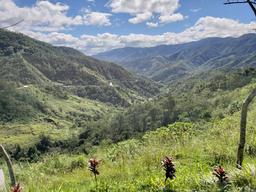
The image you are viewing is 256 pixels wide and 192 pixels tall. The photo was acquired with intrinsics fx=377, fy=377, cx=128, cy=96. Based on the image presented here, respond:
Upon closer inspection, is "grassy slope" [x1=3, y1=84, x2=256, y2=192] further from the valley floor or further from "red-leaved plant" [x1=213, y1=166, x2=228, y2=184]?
"red-leaved plant" [x1=213, y1=166, x2=228, y2=184]

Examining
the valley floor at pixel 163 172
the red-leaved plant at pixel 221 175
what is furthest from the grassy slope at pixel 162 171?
the red-leaved plant at pixel 221 175

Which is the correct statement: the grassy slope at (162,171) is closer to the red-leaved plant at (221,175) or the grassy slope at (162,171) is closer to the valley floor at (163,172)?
the valley floor at (163,172)

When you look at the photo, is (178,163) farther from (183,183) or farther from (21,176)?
(21,176)

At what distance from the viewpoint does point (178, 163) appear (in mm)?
9328

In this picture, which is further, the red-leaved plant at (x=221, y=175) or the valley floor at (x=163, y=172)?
the valley floor at (x=163, y=172)

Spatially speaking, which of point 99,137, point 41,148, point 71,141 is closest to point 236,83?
point 99,137

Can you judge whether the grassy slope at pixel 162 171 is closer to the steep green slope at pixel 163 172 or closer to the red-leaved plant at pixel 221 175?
the steep green slope at pixel 163 172

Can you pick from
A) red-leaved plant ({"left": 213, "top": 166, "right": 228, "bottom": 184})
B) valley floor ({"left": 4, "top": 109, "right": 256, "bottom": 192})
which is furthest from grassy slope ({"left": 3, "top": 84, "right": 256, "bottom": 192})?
red-leaved plant ({"left": 213, "top": 166, "right": 228, "bottom": 184})

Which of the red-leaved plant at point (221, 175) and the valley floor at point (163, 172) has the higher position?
the red-leaved plant at point (221, 175)

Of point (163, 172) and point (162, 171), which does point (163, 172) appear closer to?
point (163, 172)

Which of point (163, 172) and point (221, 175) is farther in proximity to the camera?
point (163, 172)

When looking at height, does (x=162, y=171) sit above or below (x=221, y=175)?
below

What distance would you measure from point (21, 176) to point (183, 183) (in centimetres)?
500

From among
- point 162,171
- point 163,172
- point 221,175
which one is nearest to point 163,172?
point 163,172
